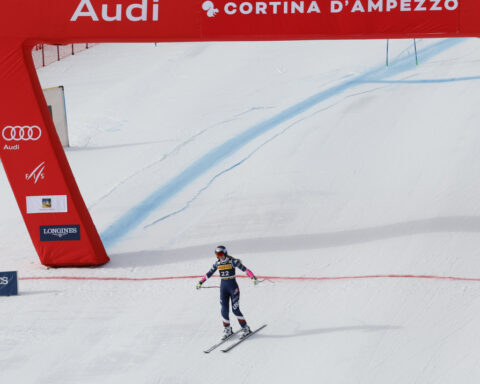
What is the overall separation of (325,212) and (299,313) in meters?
3.52

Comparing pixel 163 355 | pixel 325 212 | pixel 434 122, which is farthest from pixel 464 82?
pixel 163 355

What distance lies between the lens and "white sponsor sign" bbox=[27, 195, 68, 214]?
1199cm

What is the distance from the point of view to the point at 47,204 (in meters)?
12.0

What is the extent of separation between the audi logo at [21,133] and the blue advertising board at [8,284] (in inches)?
79.8

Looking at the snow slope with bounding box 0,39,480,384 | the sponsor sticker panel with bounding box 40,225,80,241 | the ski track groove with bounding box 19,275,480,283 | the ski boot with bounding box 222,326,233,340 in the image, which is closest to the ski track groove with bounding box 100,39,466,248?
the snow slope with bounding box 0,39,480,384

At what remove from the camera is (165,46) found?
2688 centimetres

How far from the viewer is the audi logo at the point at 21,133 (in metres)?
11.7

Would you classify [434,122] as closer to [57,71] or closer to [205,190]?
[205,190]

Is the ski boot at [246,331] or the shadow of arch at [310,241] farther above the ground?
the shadow of arch at [310,241]

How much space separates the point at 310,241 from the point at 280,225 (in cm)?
84

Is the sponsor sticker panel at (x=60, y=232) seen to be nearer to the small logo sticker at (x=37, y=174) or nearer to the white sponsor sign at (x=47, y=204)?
the white sponsor sign at (x=47, y=204)

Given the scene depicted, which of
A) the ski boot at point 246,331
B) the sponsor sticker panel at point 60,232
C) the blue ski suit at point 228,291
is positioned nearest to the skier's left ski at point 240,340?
the ski boot at point 246,331

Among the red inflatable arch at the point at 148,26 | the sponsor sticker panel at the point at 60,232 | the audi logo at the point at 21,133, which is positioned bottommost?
the sponsor sticker panel at the point at 60,232

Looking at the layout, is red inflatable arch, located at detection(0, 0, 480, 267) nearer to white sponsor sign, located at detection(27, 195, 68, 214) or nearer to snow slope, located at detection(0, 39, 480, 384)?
white sponsor sign, located at detection(27, 195, 68, 214)
